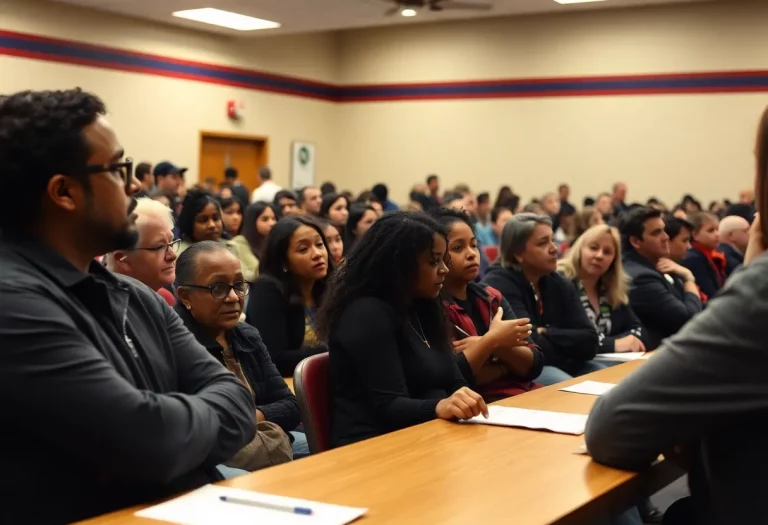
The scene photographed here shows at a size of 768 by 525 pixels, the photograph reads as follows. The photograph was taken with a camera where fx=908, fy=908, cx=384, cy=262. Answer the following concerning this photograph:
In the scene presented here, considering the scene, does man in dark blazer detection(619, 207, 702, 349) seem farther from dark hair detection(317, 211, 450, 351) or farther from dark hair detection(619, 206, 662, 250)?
dark hair detection(317, 211, 450, 351)

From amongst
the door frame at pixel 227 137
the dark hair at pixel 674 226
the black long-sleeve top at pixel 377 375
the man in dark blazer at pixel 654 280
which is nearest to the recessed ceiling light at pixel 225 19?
the door frame at pixel 227 137

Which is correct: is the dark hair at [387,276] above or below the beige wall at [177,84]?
below

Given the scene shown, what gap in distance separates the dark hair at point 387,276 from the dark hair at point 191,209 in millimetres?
2232

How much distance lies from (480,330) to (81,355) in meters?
2.33

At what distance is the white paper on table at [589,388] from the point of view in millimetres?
2867

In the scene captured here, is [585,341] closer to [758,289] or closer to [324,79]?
[758,289]

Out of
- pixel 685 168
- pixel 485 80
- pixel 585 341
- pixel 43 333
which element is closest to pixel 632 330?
pixel 585 341

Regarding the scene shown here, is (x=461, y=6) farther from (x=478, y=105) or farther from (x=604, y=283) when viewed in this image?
(x=604, y=283)

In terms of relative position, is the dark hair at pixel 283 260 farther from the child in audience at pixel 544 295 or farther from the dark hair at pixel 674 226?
the dark hair at pixel 674 226

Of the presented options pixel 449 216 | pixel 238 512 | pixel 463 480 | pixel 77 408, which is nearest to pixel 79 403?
pixel 77 408

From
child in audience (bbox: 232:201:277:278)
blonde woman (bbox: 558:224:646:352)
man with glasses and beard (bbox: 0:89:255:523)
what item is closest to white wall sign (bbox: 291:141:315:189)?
child in audience (bbox: 232:201:277:278)

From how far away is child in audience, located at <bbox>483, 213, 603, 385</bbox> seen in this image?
14.2 ft

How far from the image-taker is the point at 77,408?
1.54 metres


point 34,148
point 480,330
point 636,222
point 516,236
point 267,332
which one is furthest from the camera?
point 636,222
